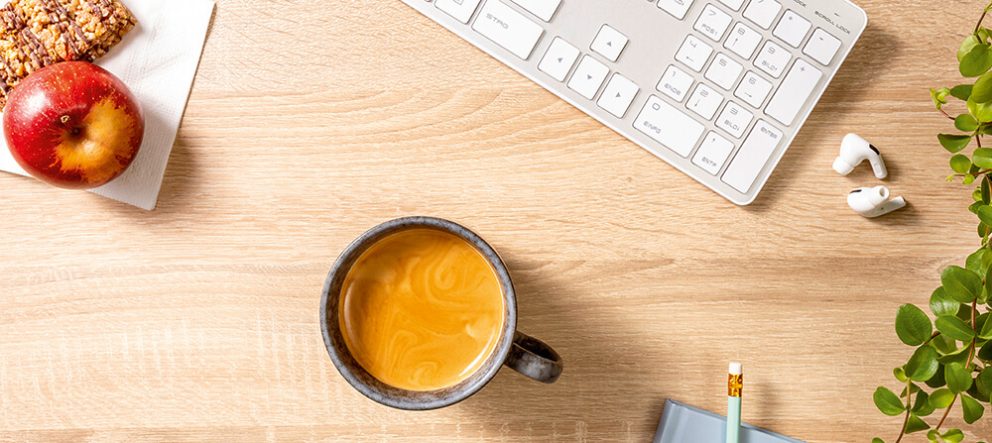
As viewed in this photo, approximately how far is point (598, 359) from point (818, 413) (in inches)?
8.2

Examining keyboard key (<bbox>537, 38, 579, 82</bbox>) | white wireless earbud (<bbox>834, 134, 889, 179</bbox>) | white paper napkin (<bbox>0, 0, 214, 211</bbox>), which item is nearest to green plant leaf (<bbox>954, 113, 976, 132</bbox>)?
white wireless earbud (<bbox>834, 134, 889, 179</bbox>)

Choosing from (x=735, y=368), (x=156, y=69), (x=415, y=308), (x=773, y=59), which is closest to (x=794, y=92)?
(x=773, y=59)

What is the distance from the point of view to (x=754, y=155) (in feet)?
2.50

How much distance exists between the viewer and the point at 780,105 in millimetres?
758

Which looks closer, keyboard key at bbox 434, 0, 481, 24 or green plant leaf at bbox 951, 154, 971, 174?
green plant leaf at bbox 951, 154, 971, 174

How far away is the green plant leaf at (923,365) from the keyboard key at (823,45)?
0.27 m

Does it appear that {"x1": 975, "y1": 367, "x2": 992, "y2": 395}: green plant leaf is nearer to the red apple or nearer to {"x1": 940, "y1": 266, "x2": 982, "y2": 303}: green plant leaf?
{"x1": 940, "y1": 266, "x2": 982, "y2": 303}: green plant leaf

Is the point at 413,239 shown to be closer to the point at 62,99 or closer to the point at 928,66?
the point at 62,99

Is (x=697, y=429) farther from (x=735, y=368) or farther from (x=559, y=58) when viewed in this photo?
(x=559, y=58)

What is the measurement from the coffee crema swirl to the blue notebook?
18cm

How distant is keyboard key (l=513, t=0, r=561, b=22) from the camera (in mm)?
753

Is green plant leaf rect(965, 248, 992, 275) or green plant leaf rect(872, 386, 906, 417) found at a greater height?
green plant leaf rect(965, 248, 992, 275)

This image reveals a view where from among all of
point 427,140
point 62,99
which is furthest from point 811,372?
point 62,99

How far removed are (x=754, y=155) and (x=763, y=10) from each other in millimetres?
128
